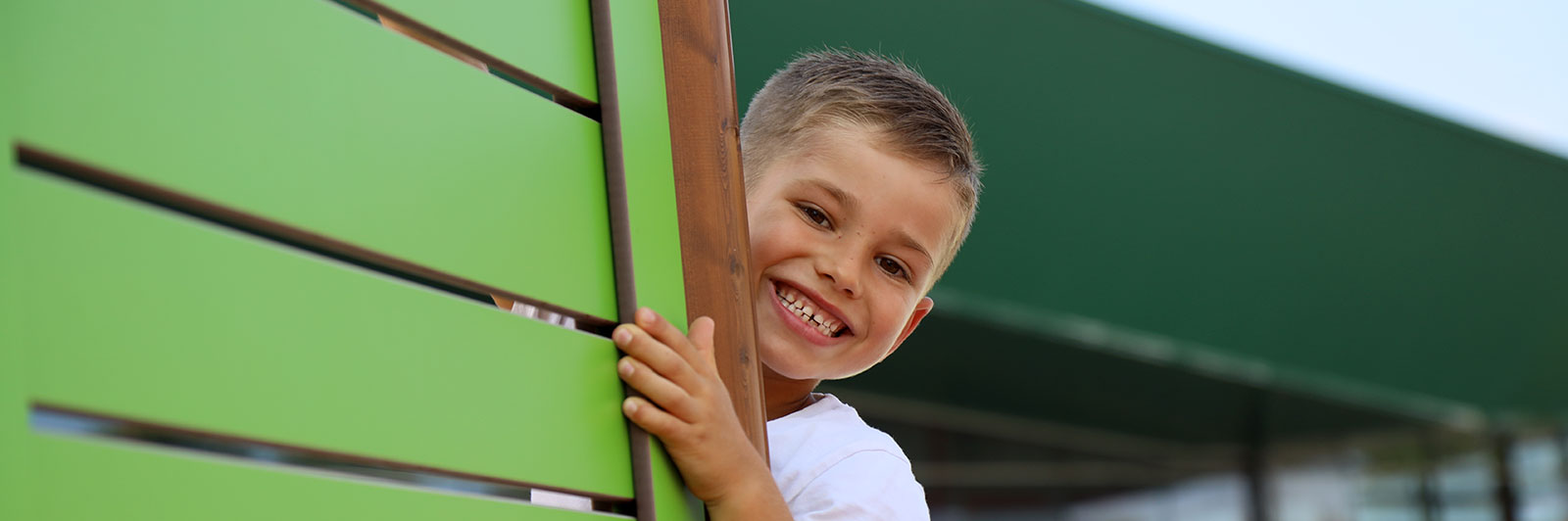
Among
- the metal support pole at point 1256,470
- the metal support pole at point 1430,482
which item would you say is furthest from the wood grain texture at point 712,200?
the metal support pole at point 1430,482

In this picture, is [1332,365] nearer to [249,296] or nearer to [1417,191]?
[1417,191]

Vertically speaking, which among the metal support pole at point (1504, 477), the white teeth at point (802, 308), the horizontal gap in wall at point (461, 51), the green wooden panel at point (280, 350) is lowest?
the green wooden panel at point (280, 350)

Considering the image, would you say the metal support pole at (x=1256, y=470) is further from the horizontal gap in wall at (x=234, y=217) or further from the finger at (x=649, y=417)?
the horizontal gap in wall at (x=234, y=217)

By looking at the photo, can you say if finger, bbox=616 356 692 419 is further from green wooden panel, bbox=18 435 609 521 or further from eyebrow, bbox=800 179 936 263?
eyebrow, bbox=800 179 936 263

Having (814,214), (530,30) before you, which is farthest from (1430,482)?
(530,30)

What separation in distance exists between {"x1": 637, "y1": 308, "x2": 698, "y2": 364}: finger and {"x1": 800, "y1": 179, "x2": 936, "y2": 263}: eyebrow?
525 mm

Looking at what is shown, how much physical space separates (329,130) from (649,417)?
1.36ft

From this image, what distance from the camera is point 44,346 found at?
0.78 metres

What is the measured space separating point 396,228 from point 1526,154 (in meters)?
10.7

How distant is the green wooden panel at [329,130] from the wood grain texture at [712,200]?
0.37 feet

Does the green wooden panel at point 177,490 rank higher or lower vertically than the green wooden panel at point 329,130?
lower

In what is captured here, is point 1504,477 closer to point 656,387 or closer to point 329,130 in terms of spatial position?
point 656,387

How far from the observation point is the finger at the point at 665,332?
4.27 feet

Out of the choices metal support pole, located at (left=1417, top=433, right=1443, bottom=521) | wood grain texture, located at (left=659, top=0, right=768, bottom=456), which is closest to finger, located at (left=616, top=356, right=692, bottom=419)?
wood grain texture, located at (left=659, top=0, right=768, bottom=456)
